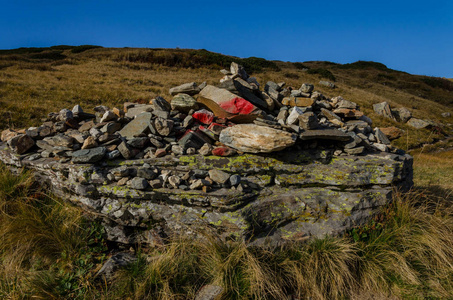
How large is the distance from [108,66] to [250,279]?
1239 inches

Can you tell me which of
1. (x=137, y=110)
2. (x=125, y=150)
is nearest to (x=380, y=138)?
(x=125, y=150)

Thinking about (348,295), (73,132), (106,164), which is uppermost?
(73,132)

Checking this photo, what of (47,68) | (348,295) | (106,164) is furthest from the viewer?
(47,68)

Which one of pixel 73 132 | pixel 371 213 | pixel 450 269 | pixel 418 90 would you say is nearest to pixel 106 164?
pixel 73 132

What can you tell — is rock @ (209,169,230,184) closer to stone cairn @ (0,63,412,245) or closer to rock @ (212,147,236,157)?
stone cairn @ (0,63,412,245)

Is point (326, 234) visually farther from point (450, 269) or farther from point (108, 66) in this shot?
point (108, 66)

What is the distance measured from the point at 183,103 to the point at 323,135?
361cm

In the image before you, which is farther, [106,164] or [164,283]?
[106,164]

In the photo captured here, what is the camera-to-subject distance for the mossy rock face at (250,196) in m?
4.70

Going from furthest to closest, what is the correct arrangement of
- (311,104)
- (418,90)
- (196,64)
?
(418,90)
(196,64)
(311,104)

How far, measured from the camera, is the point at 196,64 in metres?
34.7

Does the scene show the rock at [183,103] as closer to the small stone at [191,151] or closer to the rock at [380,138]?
the small stone at [191,151]

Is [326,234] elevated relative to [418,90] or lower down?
lower down

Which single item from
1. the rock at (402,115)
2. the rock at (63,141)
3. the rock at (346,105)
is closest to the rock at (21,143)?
the rock at (63,141)
